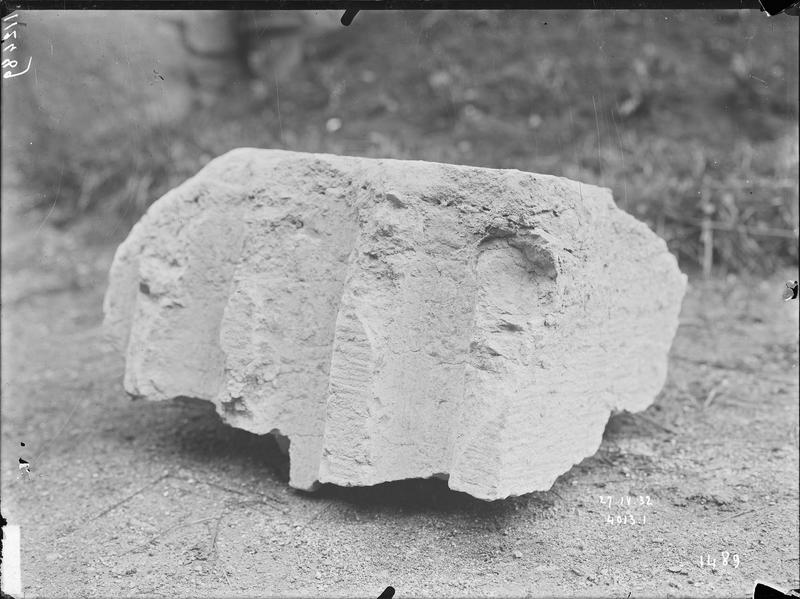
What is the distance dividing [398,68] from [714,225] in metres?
1.70

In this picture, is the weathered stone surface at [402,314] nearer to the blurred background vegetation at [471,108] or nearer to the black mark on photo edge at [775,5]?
the black mark on photo edge at [775,5]

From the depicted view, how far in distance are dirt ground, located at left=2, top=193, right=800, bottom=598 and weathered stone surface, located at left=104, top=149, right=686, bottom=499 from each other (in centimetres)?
12

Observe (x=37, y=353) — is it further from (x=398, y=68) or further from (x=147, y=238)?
(x=398, y=68)

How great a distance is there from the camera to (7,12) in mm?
1501

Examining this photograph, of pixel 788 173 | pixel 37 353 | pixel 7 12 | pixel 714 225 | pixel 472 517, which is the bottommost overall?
pixel 37 353

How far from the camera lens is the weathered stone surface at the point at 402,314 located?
5.41 ft

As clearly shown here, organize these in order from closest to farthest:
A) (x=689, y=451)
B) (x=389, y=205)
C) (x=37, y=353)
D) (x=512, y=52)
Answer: (x=389, y=205) < (x=689, y=451) < (x=37, y=353) < (x=512, y=52)

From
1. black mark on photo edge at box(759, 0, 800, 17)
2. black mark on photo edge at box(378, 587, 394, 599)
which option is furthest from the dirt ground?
black mark on photo edge at box(759, 0, 800, 17)

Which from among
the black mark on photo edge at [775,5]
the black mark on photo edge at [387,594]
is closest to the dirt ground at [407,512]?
the black mark on photo edge at [387,594]

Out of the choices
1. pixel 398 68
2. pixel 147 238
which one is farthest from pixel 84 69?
pixel 147 238

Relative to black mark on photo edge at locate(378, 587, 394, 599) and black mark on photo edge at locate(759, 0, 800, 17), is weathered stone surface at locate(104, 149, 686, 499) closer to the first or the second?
black mark on photo edge at locate(378, 587, 394, 599)

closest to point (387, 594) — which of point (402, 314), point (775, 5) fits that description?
point (402, 314)

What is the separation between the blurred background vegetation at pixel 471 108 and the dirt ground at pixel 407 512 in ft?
3.16

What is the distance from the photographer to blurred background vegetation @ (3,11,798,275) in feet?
11.0
